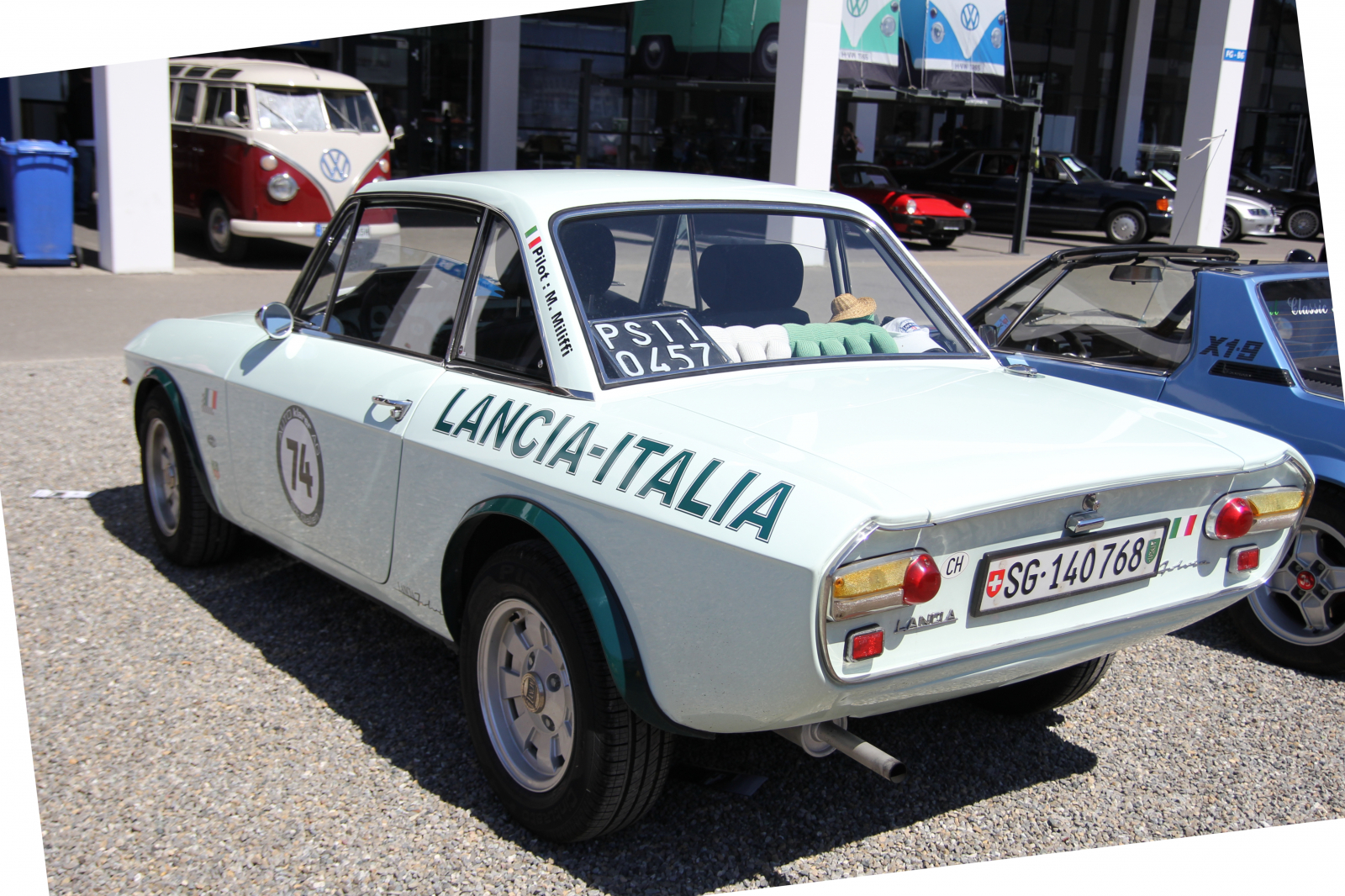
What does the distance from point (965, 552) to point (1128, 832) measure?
46.0 inches

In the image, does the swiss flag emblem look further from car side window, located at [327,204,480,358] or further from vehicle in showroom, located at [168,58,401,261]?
vehicle in showroom, located at [168,58,401,261]

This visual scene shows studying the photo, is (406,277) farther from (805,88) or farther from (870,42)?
(870,42)

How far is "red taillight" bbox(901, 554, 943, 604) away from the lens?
89.6 inches

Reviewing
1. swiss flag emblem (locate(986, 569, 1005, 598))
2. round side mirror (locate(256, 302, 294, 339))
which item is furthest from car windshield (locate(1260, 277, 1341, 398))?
round side mirror (locate(256, 302, 294, 339))

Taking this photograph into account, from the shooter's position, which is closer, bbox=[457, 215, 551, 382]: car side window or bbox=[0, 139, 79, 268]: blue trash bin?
bbox=[457, 215, 551, 382]: car side window

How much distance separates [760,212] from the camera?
142 inches

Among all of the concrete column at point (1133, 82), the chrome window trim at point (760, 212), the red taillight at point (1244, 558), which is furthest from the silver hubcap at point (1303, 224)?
the red taillight at point (1244, 558)

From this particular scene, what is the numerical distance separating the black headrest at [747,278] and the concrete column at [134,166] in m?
10.1

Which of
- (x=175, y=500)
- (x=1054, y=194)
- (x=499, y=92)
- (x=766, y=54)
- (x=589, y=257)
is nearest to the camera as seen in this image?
(x=589, y=257)

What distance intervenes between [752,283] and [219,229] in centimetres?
1178

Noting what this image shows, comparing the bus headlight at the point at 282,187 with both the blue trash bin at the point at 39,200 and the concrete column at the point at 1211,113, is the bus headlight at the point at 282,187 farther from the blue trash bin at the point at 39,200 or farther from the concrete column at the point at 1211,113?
the concrete column at the point at 1211,113

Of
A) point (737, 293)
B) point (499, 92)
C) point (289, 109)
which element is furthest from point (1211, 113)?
point (737, 293)

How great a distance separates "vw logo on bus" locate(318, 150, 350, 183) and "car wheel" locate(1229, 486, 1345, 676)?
11366 millimetres

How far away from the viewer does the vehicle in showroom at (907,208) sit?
60.6 feet
